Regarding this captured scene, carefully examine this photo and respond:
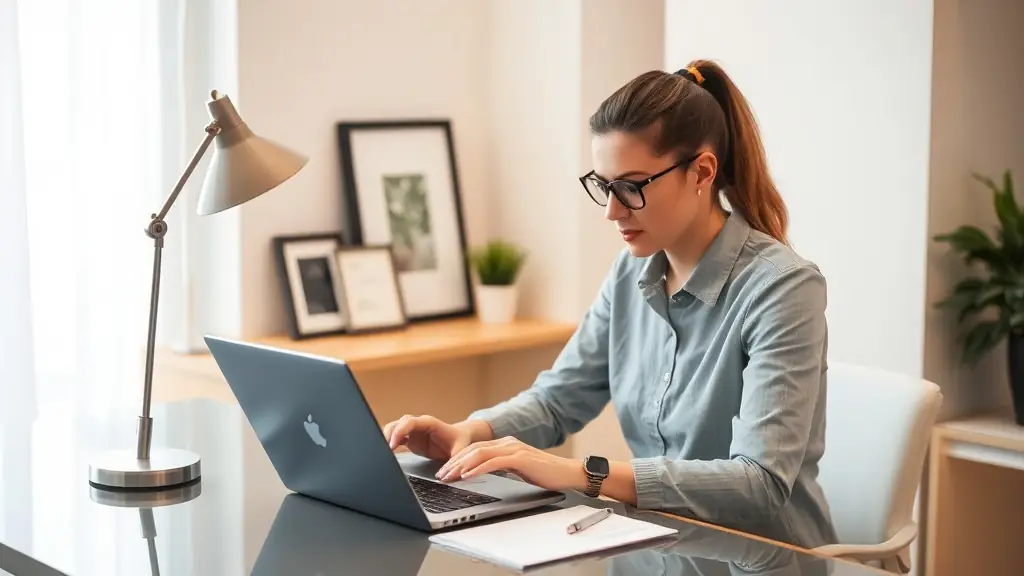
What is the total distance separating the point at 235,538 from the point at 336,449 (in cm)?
16

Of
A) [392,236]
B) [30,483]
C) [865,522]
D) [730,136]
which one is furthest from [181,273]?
[865,522]

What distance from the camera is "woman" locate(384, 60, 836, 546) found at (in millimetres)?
1686

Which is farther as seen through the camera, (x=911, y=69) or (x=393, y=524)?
(x=911, y=69)

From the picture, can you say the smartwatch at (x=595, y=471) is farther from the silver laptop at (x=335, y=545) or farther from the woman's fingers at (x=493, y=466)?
the silver laptop at (x=335, y=545)

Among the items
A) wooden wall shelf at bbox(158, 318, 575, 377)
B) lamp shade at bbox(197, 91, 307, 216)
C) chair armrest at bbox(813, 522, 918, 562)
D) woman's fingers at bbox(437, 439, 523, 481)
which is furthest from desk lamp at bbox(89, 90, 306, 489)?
wooden wall shelf at bbox(158, 318, 575, 377)

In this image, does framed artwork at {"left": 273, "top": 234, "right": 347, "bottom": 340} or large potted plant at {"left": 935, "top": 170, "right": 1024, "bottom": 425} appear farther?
framed artwork at {"left": 273, "top": 234, "right": 347, "bottom": 340}

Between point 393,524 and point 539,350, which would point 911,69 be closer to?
point 539,350

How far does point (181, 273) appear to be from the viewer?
3111mm

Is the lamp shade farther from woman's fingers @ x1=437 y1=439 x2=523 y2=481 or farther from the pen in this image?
the pen

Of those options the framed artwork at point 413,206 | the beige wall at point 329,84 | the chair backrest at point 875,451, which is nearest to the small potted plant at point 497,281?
the framed artwork at point 413,206

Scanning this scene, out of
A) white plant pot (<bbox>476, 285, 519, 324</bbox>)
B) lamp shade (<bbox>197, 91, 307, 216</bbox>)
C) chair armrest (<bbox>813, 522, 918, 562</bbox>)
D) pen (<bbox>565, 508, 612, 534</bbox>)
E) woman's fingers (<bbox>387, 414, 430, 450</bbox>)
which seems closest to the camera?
pen (<bbox>565, 508, 612, 534</bbox>)

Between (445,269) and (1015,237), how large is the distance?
5.23ft

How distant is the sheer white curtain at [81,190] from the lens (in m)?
2.77

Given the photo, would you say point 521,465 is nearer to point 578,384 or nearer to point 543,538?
point 543,538
